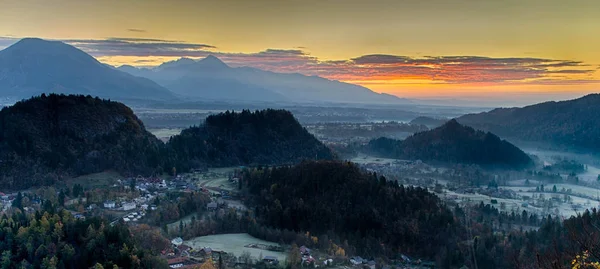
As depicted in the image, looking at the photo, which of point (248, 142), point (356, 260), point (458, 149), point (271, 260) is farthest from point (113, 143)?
point (458, 149)

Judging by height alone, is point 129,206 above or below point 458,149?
below

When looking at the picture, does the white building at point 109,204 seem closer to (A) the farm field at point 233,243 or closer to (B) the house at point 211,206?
(B) the house at point 211,206

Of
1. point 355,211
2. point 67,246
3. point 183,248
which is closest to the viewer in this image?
point 67,246

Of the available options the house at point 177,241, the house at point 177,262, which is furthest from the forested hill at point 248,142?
the house at point 177,262

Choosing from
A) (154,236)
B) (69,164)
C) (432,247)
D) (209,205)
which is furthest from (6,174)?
(432,247)

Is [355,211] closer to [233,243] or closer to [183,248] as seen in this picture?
[233,243]

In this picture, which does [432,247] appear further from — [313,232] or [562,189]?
[562,189]

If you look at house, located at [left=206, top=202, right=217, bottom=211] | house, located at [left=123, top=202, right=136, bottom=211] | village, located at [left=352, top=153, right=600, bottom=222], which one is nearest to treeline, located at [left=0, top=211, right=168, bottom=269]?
house, located at [left=123, top=202, right=136, bottom=211]
